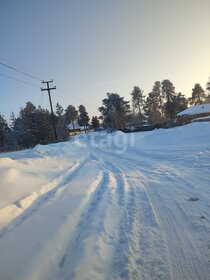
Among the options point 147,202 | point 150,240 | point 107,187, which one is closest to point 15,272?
point 150,240

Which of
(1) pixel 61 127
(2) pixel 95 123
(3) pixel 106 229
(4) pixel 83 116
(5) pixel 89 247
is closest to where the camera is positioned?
(5) pixel 89 247

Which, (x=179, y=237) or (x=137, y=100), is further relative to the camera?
(x=137, y=100)

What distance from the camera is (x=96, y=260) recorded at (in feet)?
15.5

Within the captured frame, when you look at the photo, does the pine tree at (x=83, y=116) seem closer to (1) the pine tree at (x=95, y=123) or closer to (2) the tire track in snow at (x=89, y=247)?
(1) the pine tree at (x=95, y=123)

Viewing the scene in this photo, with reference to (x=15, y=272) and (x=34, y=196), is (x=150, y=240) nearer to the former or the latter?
(x=15, y=272)

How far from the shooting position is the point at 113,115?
98688 mm

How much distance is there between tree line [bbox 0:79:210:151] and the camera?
7838 centimetres

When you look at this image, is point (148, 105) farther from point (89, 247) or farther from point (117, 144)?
point (89, 247)

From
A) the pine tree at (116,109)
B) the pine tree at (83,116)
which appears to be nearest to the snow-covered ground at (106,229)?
the pine tree at (116,109)

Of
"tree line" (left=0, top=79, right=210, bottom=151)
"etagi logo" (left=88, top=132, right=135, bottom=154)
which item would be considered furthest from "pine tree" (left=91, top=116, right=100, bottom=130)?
"etagi logo" (left=88, top=132, right=135, bottom=154)

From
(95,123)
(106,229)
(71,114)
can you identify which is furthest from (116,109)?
(106,229)

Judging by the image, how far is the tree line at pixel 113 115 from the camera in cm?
7838

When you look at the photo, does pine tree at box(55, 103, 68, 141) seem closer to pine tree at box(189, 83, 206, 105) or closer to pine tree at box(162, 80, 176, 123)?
pine tree at box(162, 80, 176, 123)

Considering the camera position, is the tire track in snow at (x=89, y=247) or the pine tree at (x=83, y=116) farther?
the pine tree at (x=83, y=116)
